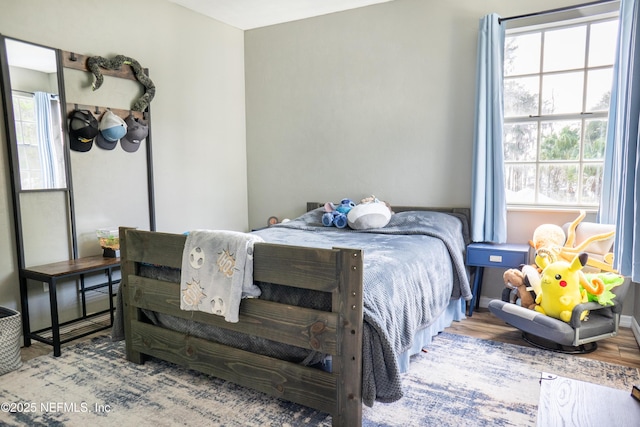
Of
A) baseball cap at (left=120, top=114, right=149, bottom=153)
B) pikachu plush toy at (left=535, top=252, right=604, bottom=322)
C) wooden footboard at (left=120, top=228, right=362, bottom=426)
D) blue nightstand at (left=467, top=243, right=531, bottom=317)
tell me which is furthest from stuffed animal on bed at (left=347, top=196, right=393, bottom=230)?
baseball cap at (left=120, top=114, right=149, bottom=153)

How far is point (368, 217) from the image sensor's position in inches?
127

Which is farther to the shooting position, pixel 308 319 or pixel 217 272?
pixel 217 272

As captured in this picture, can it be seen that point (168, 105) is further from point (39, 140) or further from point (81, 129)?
point (39, 140)

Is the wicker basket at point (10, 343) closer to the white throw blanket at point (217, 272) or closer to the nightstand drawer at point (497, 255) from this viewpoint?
the white throw blanket at point (217, 272)

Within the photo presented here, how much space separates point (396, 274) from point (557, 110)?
2.05m

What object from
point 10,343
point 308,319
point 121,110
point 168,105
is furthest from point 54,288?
point 168,105

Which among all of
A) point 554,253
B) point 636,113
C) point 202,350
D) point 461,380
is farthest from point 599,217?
point 202,350

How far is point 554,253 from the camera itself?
9.12 ft

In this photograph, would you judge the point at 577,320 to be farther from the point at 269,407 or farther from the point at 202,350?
the point at 202,350

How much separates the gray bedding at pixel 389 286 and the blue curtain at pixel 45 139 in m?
1.10

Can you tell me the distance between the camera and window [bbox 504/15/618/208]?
9.95ft

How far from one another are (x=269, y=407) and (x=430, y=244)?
1.40 m

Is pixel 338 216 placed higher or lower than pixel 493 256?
higher

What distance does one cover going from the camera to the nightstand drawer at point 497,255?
9.96 feet
